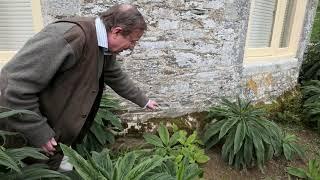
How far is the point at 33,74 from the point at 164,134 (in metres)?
2.49

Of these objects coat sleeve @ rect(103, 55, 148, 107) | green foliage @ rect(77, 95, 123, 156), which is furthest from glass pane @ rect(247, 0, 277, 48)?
coat sleeve @ rect(103, 55, 148, 107)

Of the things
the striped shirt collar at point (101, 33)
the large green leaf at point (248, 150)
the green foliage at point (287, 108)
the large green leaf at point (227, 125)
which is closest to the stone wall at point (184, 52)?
the large green leaf at point (227, 125)

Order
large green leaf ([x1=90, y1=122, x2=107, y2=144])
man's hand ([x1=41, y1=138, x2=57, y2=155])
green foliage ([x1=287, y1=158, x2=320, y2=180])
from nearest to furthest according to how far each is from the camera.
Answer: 1. man's hand ([x1=41, y1=138, x2=57, y2=155])
2. large green leaf ([x1=90, y1=122, x2=107, y2=144])
3. green foliage ([x1=287, y1=158, x2=320, y2=180])

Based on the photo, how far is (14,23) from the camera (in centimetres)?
424

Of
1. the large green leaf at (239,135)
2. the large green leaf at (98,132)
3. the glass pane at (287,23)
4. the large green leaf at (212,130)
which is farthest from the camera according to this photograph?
the glass pane at (287,23)

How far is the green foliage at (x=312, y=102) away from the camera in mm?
6062

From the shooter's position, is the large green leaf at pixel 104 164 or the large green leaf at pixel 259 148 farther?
the large green leaf at pixel 259 148

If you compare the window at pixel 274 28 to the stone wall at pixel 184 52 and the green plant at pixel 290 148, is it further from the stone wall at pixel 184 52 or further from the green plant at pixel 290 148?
the green plant at pixel 290 148

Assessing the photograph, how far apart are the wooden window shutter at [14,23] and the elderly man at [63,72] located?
1.87 metres

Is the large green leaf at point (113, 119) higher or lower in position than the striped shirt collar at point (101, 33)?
lower

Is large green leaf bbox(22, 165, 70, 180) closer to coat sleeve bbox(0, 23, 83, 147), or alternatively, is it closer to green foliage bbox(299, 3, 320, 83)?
coat sleeve bbox(0, 23, 83, 147)

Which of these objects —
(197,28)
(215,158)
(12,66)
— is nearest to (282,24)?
(197,28)

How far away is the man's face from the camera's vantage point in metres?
2.58

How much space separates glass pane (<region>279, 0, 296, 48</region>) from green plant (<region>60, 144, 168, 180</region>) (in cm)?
474
